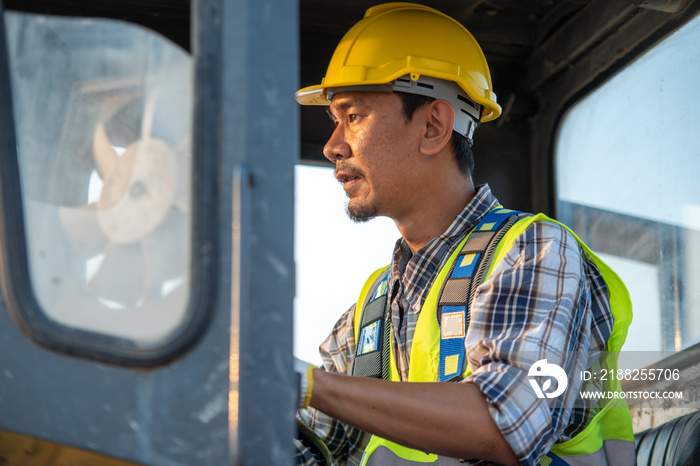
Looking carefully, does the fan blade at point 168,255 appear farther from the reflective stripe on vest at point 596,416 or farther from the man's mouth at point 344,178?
the man's mouth at point 344,178

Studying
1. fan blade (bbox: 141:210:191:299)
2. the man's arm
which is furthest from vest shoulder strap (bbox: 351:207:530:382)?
fan blade (bbox: 141:210:191:299)

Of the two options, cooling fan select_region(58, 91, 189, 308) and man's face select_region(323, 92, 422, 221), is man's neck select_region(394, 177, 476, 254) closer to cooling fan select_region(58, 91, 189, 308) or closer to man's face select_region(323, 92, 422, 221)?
man's face select_region(323, 92, 422, 221)

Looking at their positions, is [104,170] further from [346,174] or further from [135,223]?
[346,174]

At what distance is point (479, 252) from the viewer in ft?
7.06

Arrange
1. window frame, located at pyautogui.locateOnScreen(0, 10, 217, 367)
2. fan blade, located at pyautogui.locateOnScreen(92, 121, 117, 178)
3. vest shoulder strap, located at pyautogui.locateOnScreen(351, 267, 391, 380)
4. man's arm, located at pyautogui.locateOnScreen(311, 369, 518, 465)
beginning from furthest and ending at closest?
vest shoulder strap, located at pyautogui.locateOnScreen(351, 267, 391, 380) → man's arm, located at pyautogui.locateOnScreen(311, 369, 518, 465) → fan blade, located at pyautogui.locateOnScreen(92, 121, 117, 178) → window frame, located at pyautogui.locateOnScreen(0, 10, 217, 367)

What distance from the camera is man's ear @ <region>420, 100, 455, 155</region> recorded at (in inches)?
102

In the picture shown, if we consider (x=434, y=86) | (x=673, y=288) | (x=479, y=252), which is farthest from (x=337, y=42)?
(x=673, y=288)

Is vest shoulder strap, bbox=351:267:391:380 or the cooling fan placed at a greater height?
the cooling fan

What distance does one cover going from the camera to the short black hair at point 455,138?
256cm

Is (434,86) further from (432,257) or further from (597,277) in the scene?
(597,277)

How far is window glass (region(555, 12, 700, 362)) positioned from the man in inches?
16.4

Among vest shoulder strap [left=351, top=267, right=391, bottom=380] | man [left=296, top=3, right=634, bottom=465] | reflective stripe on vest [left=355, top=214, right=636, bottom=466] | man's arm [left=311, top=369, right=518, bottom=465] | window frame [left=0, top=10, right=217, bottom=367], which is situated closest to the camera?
window frame [left=0, top=10, right=217, bottom=367]

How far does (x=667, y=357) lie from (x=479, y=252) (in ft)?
2.62

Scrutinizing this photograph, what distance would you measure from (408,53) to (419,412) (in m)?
1.21
